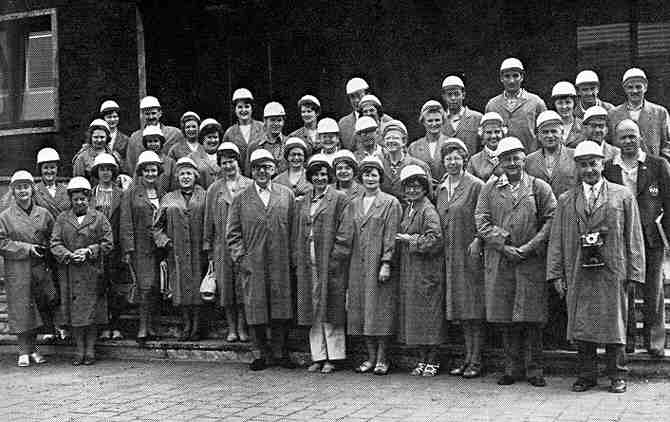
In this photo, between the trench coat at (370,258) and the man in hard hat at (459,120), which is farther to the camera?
the man in hard hat at (459,120)

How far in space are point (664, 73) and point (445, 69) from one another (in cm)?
290

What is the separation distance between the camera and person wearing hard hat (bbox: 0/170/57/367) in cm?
1026

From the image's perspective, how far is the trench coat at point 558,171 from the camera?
8609 millimetres

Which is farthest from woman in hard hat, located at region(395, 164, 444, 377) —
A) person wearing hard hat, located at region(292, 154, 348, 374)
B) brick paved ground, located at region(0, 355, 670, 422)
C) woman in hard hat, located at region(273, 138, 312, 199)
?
woman in hard hat, located at region(273, 138, 312, 199)

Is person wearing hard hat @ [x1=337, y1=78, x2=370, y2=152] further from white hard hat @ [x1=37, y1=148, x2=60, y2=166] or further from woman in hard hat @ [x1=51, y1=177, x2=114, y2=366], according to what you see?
white hard hat @ [x1=37, y1=148, x2=60, y2=166]

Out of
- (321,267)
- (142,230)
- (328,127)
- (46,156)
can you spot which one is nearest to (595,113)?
(328,127)

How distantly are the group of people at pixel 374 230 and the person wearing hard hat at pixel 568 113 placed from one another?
2 centimetres

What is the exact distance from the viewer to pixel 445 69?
524 inches

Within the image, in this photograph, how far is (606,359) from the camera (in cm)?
801

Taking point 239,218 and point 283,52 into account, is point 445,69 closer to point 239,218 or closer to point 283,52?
point 283,52

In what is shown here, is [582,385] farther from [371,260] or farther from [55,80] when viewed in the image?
[55,80]

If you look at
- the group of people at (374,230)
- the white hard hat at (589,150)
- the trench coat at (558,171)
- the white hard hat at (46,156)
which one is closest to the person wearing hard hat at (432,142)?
the group of people at (374,230)

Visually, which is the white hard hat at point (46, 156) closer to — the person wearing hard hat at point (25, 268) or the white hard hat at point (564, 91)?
the person wearing hard hat at point (25, 268)

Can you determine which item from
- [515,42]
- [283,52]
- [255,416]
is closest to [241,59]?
[283,52]
